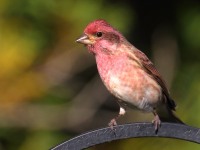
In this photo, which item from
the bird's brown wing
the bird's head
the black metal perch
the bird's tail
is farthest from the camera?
the bird's tail

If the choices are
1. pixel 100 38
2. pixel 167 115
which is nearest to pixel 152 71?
pixel 167 115

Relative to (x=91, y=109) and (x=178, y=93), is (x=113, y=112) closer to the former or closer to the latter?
(x=91, y=109)

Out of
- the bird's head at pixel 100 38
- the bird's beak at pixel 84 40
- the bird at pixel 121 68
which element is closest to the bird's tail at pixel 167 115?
the bird at pixel 121 68

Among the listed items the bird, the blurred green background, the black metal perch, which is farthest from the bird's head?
the black metal perch

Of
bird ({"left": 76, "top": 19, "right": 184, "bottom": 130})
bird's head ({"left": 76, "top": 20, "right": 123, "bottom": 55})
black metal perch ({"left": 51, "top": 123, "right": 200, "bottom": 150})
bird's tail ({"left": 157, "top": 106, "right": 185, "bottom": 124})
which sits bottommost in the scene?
bird's tail ({"left": 157, "top": 106, "right": 185, "bottom": 124})

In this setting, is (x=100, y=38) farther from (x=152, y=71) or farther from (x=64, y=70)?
(x=64, y=70)

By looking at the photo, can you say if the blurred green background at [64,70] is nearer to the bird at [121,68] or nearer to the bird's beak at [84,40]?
the bird at [121,68]

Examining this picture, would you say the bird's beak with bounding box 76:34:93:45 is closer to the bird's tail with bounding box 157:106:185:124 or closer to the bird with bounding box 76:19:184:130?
the bird with bounding box 76:19:184:130
